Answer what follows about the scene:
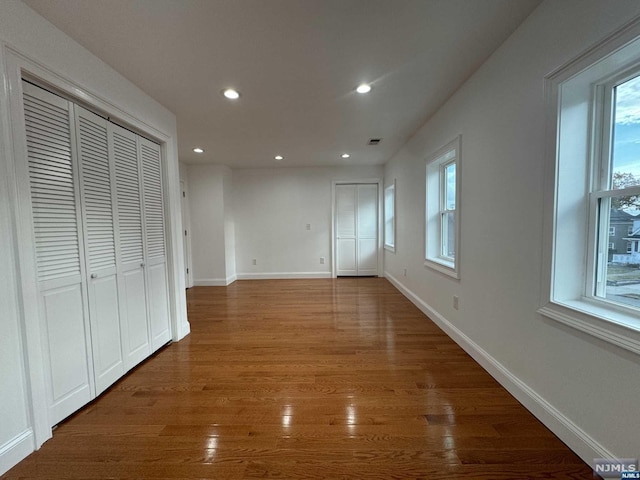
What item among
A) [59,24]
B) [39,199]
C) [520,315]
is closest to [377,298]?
[520,315]

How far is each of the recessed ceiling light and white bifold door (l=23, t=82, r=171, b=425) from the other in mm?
866

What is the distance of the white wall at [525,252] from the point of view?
1185 mm

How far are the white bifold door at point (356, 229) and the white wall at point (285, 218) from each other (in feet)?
0.71

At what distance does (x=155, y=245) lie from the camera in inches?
98.8

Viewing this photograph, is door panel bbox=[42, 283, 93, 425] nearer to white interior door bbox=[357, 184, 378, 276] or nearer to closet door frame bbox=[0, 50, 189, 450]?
closet door frame bbox=[0, 50, 189, 450]

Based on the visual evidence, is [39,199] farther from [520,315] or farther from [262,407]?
[520,315]

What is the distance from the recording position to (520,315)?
170 centimetres

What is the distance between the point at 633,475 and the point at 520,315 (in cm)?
78

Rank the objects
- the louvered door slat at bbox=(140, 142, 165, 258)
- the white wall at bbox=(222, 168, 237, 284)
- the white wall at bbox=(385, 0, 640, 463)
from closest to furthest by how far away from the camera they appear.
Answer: the white wall at bbox=(385, 0, 640, 463)
the louvered door slat at bbox=(140, 142, 165, 258)
the white wall at bbox=(222, 168, 237, 284)

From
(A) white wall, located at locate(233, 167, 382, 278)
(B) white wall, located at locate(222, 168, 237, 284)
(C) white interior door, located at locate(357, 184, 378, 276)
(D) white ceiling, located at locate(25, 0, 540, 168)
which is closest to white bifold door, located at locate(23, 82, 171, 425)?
(D) white ceiling, located at locate(25, 0, 540, 168)

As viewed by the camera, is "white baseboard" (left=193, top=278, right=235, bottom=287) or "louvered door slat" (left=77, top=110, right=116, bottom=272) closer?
"louvered door slat" (left=77, top=110, right=116, bottom=272)

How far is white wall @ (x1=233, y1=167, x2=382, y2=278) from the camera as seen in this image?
219 inches

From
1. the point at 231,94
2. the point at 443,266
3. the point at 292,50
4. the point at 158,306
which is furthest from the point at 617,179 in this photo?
the point at 158,306

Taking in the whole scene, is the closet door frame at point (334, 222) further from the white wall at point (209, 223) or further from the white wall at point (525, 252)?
the white wall at point (525, 252)
